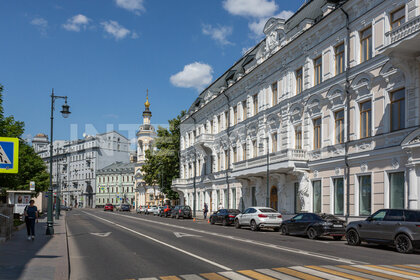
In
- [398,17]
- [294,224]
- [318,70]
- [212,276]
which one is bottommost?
[294,224]

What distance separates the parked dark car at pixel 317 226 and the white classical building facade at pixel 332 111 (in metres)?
3.21

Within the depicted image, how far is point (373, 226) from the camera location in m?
17.4

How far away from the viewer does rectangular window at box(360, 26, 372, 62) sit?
2498cm

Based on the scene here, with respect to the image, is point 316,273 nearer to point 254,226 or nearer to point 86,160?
point 254,226

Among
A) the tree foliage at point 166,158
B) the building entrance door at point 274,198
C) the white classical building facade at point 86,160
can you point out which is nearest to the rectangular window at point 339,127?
the building entrance door at point 274,198

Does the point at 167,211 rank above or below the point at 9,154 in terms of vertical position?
below

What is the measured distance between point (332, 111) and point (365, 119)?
9.92 feet

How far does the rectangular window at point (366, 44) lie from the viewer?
25.0 metres

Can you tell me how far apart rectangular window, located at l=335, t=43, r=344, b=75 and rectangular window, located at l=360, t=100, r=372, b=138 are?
2.98 meters

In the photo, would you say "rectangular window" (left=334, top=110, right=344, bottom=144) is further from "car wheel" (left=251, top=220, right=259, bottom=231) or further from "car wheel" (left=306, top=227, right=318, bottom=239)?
"car wheel" (left=306, top=227, right=318, bottom=239)

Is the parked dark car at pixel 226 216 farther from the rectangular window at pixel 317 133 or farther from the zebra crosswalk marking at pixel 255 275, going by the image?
the zebra crosswalk marking at pixel 255 275

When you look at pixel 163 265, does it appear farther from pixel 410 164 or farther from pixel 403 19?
pixel 403 19

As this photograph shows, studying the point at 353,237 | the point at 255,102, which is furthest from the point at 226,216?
the point at 353,237

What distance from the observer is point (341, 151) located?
27.0m
